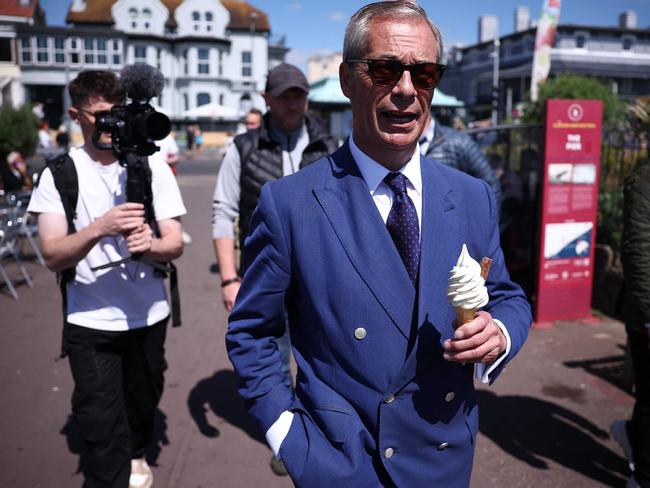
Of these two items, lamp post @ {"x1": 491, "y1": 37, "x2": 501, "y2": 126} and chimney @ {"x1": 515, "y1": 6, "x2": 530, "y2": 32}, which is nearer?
lamp post @ {"x1": 491, "y1": 37, "x2": 501, "y2": 126}

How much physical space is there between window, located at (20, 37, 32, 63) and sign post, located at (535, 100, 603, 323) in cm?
5589

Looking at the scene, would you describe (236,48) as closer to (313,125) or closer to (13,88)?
(13,88)

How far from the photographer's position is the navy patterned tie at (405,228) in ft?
5.98

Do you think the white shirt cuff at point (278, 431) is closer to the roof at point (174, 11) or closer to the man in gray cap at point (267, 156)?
the man in gray cap at point (267, 156)

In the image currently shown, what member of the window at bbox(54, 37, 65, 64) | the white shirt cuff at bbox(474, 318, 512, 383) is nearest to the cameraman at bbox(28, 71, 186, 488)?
the white shirt cuff at bbox(474, 318, 512, 383)

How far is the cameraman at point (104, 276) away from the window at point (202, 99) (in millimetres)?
56084

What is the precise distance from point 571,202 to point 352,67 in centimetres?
519

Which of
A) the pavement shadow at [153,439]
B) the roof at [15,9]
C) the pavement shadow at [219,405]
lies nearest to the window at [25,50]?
the roof at [15,9]

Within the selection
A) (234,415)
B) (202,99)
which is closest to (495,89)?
(202,99)

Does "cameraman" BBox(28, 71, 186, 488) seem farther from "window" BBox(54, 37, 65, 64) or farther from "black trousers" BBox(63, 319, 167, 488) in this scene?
"window" BBox(54, 37, 65, 64)

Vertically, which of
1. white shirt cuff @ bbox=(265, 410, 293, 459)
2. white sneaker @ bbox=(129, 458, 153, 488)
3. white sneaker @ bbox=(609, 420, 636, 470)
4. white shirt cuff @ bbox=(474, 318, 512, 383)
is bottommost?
white sneaker @ bbox=(129, 458, 153, 488)

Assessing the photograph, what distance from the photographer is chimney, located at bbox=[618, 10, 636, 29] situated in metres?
59.1

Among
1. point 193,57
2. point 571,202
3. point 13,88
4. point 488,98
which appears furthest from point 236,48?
point 571,202

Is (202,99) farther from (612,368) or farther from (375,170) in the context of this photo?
(375,170)
